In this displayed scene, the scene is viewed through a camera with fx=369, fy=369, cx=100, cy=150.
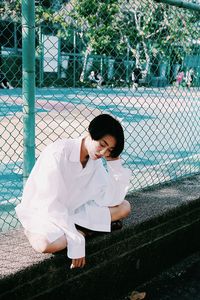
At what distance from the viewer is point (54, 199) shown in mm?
1865

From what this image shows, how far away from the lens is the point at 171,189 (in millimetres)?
2979

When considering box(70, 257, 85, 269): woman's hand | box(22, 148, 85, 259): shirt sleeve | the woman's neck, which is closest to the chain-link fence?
the woman's neck

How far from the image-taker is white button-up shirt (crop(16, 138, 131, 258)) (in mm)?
1865

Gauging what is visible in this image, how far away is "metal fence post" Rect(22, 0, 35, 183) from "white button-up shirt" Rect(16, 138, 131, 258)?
0.14m

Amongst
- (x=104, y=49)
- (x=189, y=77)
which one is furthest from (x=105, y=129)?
(x=189, y=77)

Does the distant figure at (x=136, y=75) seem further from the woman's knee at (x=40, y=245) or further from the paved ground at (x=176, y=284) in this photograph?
the woman's knee at (x=40, y=245)

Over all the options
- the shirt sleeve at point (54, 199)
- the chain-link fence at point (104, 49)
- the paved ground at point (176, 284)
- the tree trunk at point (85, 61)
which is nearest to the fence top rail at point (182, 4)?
the chain-link fence at point (104, 49)

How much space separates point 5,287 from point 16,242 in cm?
39

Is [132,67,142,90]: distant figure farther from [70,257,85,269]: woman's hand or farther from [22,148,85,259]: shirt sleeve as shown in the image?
[70,257,85,269]: woman's hand

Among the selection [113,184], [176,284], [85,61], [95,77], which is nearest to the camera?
[113,184]

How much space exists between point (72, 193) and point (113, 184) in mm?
287

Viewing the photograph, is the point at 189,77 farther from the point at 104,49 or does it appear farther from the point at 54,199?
the point at 54,199

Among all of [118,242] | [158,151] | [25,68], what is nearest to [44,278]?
[118,242]

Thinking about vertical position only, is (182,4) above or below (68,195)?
above
